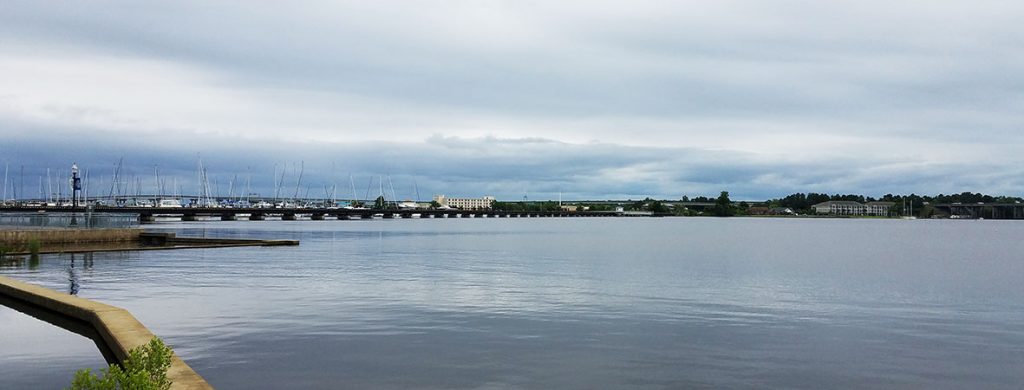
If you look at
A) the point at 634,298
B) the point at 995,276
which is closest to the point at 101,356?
the point at 634,298

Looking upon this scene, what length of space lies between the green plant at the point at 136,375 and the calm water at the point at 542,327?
16.9 feet

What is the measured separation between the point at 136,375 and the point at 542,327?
1618cm

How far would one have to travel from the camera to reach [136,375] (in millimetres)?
9031

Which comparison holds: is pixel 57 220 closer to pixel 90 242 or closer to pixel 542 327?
pixel 90 242

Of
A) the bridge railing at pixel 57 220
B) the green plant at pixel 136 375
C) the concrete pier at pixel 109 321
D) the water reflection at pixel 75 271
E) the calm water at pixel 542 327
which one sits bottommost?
the calm water at pixel 542 327

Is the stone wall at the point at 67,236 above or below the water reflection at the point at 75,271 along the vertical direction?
above

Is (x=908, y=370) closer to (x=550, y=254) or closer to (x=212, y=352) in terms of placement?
(x=212, y=352)

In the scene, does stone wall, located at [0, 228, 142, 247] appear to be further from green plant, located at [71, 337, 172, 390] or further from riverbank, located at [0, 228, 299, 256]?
green plant, located at [71, 337, 172, 390]

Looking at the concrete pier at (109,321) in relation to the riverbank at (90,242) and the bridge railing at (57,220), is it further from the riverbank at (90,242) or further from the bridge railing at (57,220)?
the bridge railing at (57,220)

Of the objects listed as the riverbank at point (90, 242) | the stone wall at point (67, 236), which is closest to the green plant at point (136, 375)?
the riverbank at point (90, 242)

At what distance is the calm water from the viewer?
1736 centimetres

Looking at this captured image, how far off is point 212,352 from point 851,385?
14334mm

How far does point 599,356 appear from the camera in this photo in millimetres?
19547

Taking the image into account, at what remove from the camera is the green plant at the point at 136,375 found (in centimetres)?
875
